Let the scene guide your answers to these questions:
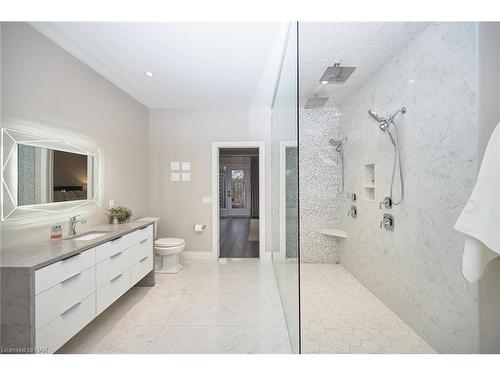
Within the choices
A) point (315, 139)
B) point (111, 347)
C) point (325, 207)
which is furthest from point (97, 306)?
point (315, 139)

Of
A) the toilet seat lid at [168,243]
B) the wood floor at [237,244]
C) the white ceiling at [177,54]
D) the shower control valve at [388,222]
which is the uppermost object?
the white ceiling at [177,54]

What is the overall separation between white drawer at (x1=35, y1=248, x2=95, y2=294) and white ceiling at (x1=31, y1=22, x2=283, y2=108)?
175cm

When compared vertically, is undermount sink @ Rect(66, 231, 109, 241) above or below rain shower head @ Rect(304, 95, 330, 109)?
below

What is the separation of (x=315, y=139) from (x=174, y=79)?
187 cm

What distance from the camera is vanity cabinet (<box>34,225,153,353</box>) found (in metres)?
1.34

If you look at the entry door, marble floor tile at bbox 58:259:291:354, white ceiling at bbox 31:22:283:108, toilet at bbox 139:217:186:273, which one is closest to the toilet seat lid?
toilet at bbox 139:217:186:273

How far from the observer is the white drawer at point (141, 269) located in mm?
2295

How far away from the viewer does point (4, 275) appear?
1265mm

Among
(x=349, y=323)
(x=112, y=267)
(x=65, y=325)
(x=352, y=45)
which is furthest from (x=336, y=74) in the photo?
(x=65, y=325)

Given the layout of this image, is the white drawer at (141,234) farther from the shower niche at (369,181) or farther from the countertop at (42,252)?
the shower niche at (369,181)

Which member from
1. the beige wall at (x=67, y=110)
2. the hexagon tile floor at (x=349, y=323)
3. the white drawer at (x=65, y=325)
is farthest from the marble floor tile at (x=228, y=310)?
the beige wall at (x=67, y=110)

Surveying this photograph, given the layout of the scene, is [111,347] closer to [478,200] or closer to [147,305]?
[147,305]

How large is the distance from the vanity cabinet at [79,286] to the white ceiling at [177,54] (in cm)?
172

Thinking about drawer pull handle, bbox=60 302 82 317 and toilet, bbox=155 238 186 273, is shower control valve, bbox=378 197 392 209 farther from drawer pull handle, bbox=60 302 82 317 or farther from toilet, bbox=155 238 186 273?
drawer pull handle, bbox=60 302 82 317
